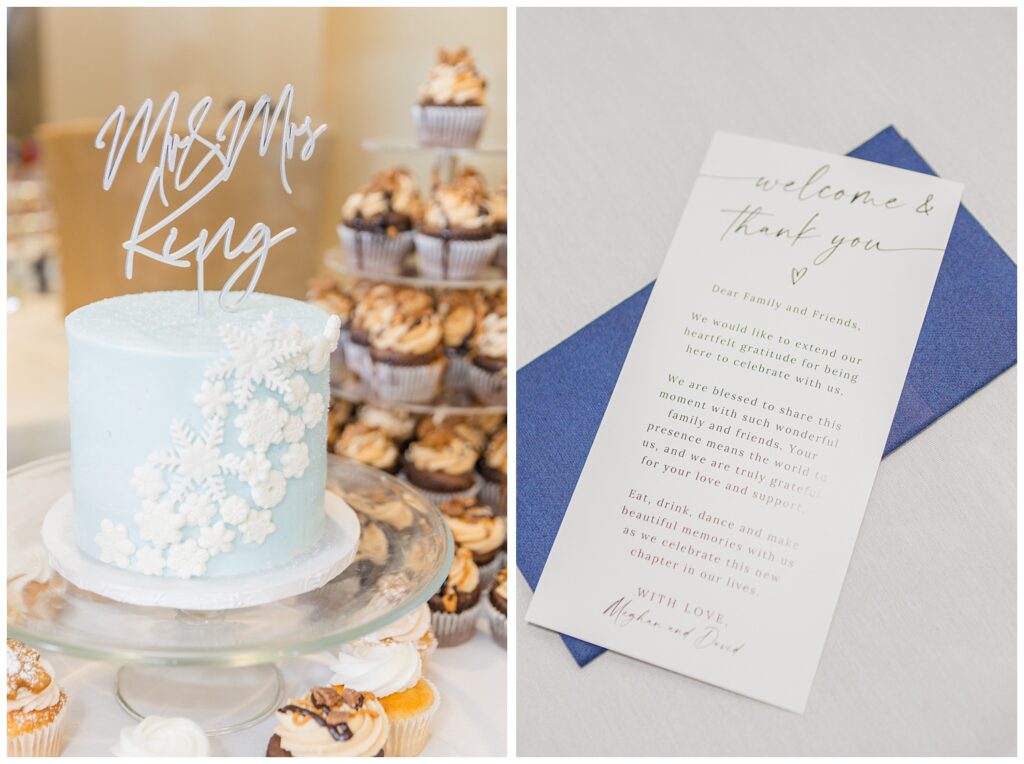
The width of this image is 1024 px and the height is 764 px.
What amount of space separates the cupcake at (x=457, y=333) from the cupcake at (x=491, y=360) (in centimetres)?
4

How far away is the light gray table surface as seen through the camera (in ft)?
3.45

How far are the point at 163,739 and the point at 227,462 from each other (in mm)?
332

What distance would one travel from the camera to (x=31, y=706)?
1.11m

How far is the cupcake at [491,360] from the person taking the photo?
1772 mm

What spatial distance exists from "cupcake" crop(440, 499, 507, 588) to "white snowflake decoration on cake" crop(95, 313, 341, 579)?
0.45 meters

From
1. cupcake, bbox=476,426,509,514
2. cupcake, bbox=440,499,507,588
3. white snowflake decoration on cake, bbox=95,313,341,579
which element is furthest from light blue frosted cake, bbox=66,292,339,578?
cupcake, bbox=476,426,509,514

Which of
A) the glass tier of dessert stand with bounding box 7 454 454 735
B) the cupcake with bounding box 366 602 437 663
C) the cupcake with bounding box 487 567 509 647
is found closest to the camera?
the glass tier of dessert stand with bounding box 7 454 454 735

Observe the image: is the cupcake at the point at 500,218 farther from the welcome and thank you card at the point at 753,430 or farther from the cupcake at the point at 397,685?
the cupcake at the point at 397,685

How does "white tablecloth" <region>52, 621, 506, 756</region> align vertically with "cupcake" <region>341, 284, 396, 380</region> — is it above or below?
below

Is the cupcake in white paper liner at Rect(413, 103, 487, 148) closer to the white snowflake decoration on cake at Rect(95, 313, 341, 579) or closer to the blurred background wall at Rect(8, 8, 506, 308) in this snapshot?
the blurred background wall at Rect(8, 8, 506, 308)

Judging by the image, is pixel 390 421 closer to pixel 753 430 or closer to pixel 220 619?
pixel 220 619

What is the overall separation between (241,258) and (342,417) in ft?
4.34

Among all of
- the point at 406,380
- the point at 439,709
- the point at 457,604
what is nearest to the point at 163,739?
the point at 439,709

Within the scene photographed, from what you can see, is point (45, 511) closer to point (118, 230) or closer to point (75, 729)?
point (75, 729)
